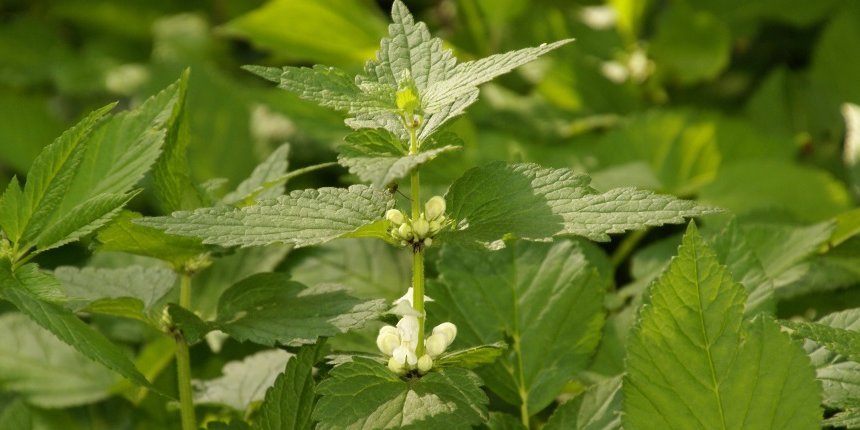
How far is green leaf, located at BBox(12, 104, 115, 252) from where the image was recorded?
0.55 m

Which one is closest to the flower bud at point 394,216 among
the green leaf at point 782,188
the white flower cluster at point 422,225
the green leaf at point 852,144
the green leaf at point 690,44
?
the white flower cluster at point 422,225

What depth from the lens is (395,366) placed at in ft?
1.78

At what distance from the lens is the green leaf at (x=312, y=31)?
1253mm

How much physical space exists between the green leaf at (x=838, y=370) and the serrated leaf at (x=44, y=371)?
0.51 meters

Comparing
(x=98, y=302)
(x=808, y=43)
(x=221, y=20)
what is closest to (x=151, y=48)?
(x=221, y=20)

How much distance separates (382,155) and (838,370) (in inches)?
11.5

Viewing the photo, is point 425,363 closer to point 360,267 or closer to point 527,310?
point 527,310

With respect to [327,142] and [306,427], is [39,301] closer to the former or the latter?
[306,427]

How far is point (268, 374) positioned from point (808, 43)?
105cm

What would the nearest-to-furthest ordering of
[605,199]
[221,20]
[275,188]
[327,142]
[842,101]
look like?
[605,199], [275,188], [327,142], [842,101], [221,20]

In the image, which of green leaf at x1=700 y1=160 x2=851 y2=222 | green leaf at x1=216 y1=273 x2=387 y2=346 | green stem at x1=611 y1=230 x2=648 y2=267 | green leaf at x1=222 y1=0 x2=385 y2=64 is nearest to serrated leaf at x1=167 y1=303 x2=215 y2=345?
green leaf at x1=216 y1=273 x2=387 y2=346

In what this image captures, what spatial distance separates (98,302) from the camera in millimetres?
579

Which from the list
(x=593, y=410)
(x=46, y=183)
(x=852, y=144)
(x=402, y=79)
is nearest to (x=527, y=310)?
(x=593, y=410)

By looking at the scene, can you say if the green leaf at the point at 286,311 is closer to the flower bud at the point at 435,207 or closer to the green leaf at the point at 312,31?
the flower bud at the point at 435,207
